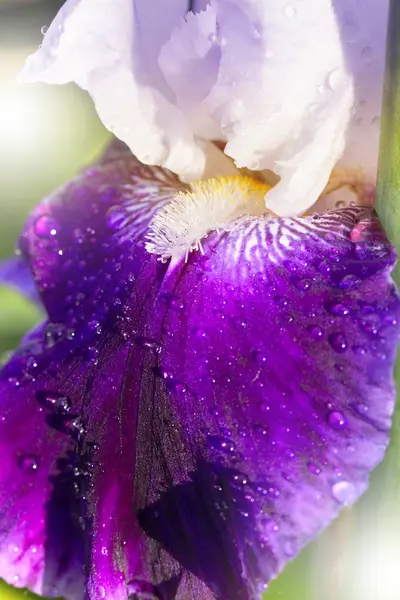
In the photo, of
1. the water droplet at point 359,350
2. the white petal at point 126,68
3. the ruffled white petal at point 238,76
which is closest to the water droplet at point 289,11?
the ruffled white petal at point 238,76

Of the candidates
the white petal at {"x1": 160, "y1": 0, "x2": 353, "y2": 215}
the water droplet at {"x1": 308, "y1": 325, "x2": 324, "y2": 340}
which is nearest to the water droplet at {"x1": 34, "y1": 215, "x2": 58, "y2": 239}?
the white petal at {"x1": 160, "y1": 0, "x2": 353, "y2": 215}

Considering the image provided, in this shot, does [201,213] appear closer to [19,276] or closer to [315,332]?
[315,332]

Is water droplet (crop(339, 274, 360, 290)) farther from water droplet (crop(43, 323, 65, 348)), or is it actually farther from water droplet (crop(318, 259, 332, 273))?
water droplet (crop(43, 323, 65, 348))

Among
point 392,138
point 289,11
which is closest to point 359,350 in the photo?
point 392,138

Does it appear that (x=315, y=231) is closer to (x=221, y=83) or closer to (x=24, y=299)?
(x=221, y=83)

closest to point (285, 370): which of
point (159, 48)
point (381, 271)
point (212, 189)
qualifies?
point (381, 271)
